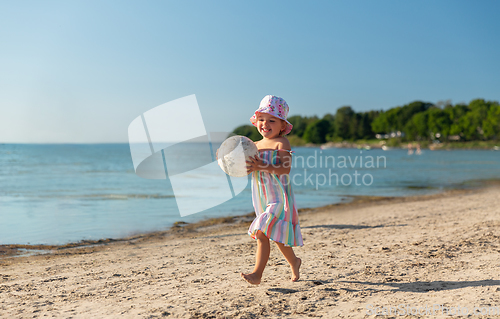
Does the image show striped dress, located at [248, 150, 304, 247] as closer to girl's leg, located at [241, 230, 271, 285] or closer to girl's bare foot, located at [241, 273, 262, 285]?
girl's leg, located at [241, 230, 271, 285]

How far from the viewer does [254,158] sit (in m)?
3.29

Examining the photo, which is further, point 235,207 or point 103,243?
point 235,207

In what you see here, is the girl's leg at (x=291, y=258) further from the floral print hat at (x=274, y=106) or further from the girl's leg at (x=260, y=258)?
the floral print hat at (x=274, y=106)

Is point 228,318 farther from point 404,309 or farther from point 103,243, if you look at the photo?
point 103,243

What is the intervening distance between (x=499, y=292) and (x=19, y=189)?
18263 mm

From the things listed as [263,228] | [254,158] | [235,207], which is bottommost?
[235,207]

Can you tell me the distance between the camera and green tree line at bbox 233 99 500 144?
10100 centimetres

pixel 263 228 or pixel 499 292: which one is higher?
pixel 263 228

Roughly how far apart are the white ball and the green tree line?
11192 centimetres

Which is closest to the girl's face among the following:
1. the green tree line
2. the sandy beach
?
the sandy beach

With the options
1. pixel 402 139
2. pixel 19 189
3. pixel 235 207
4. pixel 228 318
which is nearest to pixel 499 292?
pixel 228 318

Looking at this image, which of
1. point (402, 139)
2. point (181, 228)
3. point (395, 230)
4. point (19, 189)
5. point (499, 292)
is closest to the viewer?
point (499, 292)

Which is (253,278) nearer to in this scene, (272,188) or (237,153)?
(272,188)

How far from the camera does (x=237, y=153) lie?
3.21 m
